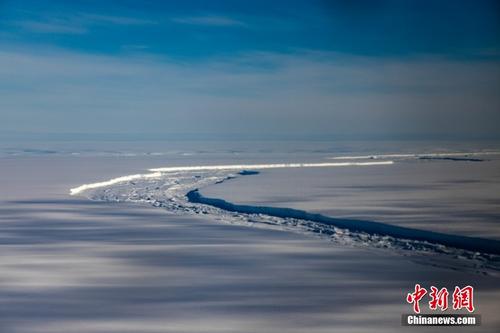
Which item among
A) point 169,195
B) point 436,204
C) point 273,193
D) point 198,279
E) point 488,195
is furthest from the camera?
point 169,195

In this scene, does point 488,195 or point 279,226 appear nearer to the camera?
point 279,226

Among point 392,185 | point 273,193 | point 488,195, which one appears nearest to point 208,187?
point 273,193

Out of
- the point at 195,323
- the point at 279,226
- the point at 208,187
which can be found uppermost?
the point at 208,187

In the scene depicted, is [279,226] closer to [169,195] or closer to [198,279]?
[198,279]

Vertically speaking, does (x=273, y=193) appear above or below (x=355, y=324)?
above

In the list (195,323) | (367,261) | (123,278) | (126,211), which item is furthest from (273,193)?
(195,323)

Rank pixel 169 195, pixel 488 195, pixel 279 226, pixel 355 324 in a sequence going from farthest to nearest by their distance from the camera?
pixel 169 195 < pixel 488 195 < pixel 279 226 < pixel 355 324
